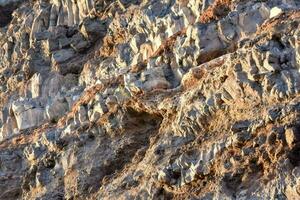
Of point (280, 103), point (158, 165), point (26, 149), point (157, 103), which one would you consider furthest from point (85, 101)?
point (280, 103)

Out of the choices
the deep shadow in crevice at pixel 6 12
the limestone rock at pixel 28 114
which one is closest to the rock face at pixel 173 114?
the limestone rock at pixel 28 114

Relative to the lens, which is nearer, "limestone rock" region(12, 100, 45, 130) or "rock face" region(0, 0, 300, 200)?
"rock face" region(0, 0, 300, 200)

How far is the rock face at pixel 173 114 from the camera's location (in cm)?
1738

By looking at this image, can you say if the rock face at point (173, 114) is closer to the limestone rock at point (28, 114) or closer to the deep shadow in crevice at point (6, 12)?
the limestone rock at point (28, 114)

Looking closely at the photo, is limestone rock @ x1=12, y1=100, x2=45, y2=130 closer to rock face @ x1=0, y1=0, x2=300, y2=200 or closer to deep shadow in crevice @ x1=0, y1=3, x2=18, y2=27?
rock face @ x1=0, y1=0, x2=300, y2=200

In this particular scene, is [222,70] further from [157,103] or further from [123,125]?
[123,125]

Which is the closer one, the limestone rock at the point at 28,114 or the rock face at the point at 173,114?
the rock face at the point at 173,114

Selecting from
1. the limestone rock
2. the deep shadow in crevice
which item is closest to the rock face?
the limestone rock

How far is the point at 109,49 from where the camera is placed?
122 feet

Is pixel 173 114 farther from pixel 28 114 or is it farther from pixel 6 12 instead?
pixel 6 12

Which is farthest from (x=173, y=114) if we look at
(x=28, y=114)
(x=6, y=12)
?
(x=6, y=12)

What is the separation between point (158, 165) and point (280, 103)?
Answer: 4.33m

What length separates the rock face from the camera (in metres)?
17.4

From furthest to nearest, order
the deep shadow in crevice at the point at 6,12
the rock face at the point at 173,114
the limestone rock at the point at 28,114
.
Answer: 1. the deep shadow in crevice at the point at 6,12
2. the limestone rock at the point at 28,114
3. the rock face at the point at 173,114
